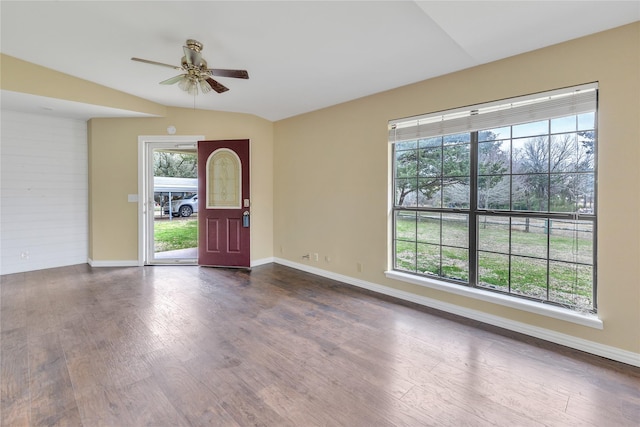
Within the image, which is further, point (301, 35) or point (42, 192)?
point (42, 192)

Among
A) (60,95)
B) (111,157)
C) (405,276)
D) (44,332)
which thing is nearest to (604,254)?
(405,276)

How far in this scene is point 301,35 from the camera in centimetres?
247

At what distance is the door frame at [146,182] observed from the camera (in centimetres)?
485

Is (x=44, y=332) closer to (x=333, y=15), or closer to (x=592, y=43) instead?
(x=333, y=15)

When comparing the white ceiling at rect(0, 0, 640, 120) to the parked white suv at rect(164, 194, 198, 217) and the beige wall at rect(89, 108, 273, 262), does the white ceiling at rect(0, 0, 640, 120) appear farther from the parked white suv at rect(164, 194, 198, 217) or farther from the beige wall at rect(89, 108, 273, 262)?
the parked white suv at rect(164, 194, 198, 217)

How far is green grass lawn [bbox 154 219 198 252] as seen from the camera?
655cm

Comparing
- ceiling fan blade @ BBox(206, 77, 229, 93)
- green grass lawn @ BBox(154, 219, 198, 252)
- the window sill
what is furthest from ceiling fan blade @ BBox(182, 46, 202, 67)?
green grass lawn @ BBox(154, 219, 198, 252)

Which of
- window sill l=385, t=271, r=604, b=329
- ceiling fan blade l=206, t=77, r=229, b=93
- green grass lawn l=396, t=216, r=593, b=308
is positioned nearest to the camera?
window sill l=385, t=271, r=604, b=329

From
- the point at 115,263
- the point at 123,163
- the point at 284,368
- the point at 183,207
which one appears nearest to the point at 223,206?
the point at 123,163

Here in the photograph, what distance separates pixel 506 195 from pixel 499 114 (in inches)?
30.9

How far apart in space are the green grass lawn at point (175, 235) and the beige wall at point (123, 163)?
1096 mm

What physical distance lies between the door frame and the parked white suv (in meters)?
4.68

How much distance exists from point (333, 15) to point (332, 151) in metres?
2.17

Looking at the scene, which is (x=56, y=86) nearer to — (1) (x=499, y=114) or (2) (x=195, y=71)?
(2) (x=195, y=71)
